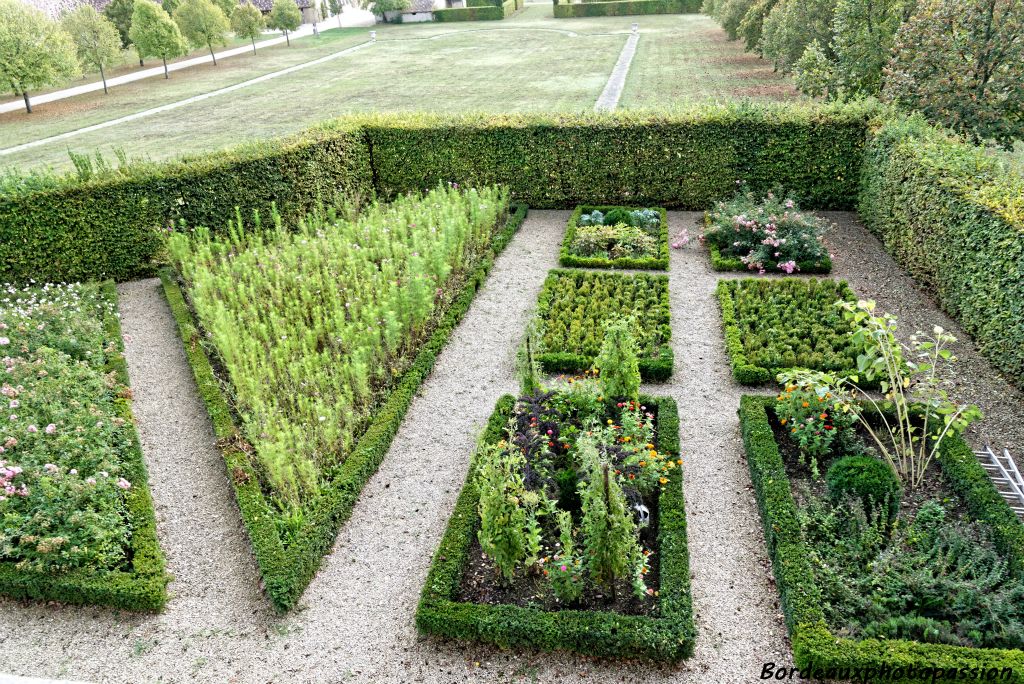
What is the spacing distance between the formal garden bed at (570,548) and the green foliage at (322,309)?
1839 millimetres

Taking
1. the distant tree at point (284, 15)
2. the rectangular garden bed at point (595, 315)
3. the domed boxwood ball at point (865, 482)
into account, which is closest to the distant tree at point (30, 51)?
the distant tree at point (284, 15)

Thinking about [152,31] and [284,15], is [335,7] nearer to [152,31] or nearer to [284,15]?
[284,15]

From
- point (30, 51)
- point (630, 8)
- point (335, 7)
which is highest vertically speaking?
point (335, 7)

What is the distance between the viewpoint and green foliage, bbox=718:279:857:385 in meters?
8.81

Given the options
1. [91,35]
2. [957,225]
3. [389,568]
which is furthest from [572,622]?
[91,35]

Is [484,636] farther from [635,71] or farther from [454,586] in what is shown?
[635,71]

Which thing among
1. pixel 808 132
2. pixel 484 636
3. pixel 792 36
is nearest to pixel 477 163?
pixel 808 132

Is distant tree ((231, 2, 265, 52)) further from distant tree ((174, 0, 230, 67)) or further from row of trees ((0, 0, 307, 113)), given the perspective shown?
distant tree ((174, 0, 230, 67))

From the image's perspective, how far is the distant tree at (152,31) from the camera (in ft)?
112

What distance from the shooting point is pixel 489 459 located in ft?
20.9

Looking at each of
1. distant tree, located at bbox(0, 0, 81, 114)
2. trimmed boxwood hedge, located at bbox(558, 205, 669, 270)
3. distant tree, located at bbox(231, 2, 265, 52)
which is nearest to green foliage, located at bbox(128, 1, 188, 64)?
distant tree, located at bbox(0, 0, 81, 114)

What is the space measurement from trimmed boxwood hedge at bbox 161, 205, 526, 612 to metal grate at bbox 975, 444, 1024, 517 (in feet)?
20.6

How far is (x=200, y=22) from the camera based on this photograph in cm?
3803

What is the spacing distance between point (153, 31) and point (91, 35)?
275 cm
